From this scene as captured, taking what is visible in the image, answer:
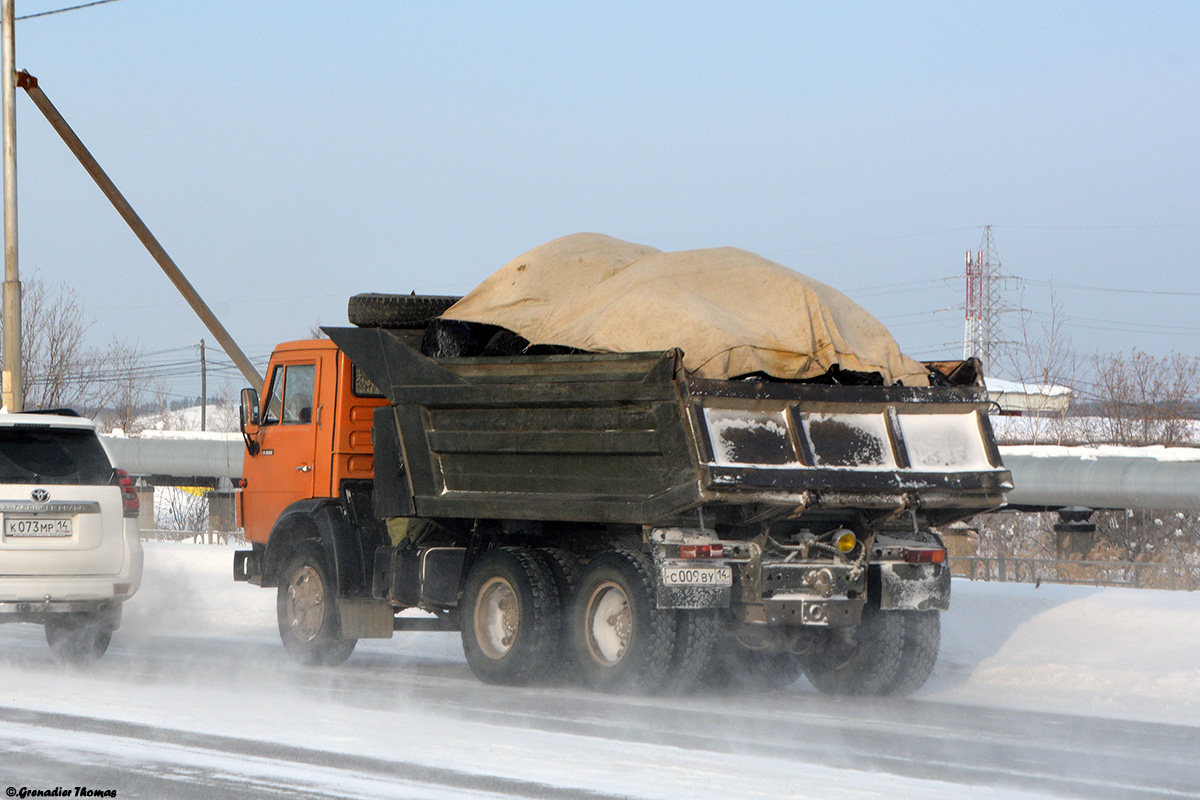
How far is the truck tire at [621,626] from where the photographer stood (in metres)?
9.15

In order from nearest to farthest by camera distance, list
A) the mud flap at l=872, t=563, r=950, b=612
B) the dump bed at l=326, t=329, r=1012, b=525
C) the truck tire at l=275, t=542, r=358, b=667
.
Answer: the dump bed at l=326, t=329, r=1012, b=525 → the mud flap at l=872, t=563, r=950, b=612 → the truck tire at l=275, t=542, r=358, b=667

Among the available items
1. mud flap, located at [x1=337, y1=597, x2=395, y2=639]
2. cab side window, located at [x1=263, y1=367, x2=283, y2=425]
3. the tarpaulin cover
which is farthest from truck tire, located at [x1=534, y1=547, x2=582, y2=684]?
cab side window, located at [x1=263, y1=367, x2=283, y2=425]

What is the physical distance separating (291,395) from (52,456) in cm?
219

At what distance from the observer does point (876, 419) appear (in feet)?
30.8

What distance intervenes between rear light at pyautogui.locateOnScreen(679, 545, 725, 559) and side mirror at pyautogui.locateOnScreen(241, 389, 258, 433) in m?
4.96

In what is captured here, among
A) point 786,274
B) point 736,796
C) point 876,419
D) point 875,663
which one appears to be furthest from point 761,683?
point 736,796

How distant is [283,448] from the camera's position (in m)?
12.2

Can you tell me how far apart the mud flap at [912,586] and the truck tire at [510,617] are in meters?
2.24

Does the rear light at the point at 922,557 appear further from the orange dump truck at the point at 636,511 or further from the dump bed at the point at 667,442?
the dump bed at the point at 667,442

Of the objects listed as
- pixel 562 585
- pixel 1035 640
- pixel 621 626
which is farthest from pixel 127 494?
pixel 1035 640

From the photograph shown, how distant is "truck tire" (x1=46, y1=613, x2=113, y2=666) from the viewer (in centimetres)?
1100

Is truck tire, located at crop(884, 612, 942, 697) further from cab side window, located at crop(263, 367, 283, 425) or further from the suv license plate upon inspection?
cab side window, located at crop(263, 367, 283, 425)

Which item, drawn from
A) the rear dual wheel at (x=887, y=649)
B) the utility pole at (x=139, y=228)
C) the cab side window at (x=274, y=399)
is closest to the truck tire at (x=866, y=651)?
the rear dual wheel at (x=887, y=649)

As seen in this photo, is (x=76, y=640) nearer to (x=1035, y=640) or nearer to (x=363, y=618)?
(x=363, y=618)
